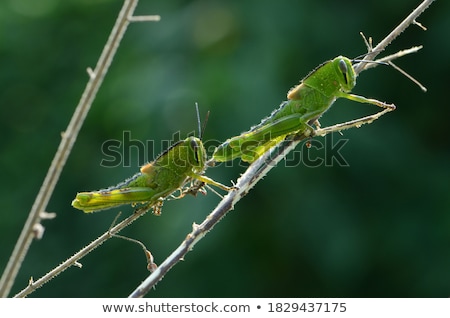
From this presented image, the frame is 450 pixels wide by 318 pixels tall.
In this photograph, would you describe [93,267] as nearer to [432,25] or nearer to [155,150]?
[155,150]

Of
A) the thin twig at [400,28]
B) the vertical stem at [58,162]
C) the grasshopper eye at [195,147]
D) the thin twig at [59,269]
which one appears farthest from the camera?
the grasshopper eye at [195,147]

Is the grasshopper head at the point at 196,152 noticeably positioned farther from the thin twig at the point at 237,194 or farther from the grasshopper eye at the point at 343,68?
the grasshopper eye at the point at 343,68

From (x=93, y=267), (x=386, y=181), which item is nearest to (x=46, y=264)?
(x=93, y=267)

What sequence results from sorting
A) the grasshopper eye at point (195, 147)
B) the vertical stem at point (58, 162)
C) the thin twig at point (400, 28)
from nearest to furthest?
the vertical stem at point (58, 162) < the thin twig at point (400, 28) < the grasshopper eye at point (195, 147)

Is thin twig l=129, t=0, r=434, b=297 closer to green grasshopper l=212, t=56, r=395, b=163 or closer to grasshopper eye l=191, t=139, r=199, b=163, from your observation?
green grasshopper l=212, t=56, r=395, b=163

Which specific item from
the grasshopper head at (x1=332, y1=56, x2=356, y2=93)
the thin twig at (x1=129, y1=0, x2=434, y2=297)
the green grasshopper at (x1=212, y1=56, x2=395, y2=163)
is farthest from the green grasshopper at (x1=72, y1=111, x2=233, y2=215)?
the grasshopper head at (x1=332, y1=56, x2=356, y2=93)

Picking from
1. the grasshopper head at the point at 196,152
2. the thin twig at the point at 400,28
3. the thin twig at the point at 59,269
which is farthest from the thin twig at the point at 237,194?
the grasshopper head at the point at 196,152
